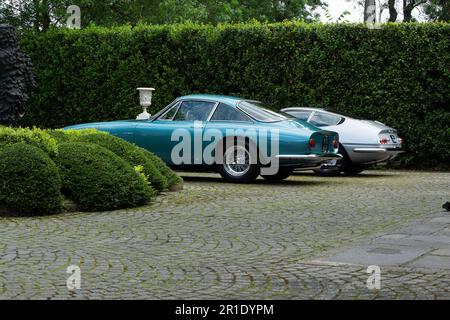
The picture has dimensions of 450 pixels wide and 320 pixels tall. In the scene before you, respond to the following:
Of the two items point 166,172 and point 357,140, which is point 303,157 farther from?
point 357,140

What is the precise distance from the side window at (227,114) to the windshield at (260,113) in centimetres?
11

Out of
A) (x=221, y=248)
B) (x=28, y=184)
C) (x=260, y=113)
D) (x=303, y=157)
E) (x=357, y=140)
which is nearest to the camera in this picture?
(x=221, y=248)

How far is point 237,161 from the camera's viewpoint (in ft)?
46.9

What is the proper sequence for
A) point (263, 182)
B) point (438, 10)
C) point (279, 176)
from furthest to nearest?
point (438, 10)
point (279, 176)
point (263, 182)

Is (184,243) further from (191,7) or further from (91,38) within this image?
(191,7)

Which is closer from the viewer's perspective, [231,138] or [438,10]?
[231,138]

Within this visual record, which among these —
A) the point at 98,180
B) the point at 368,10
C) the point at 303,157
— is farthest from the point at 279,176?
the point at 368,10

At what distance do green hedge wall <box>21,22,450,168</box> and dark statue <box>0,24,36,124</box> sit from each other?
625 cm

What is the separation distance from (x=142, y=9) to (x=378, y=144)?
18.6m

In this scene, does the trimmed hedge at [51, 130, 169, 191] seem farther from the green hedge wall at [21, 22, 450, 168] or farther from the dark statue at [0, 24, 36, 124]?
the green hedge wall at [21, 22, 450, 168]

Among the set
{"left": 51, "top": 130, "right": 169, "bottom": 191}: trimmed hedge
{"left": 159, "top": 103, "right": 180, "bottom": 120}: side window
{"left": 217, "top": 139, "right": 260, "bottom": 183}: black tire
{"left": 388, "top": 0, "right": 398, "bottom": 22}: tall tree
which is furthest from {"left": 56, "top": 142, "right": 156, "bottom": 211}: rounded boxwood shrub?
{"left": 388, "top": 0, "right": 398, "bottom": 22}: tall tree

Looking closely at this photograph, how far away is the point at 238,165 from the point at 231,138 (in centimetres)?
53

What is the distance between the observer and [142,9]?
32.6 metres
